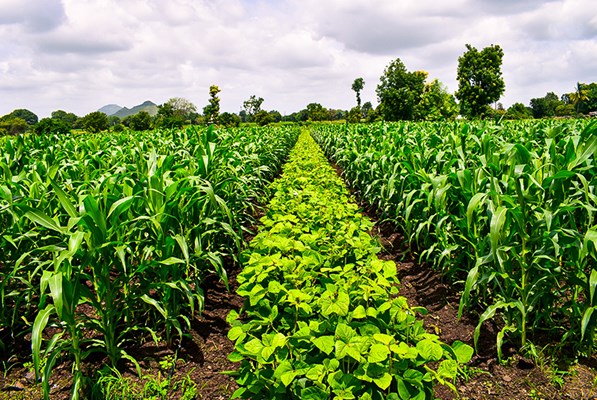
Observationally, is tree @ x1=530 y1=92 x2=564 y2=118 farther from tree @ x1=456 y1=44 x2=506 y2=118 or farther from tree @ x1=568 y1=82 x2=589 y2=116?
tree @ x1=456 y1=44 x2=506 y2=118

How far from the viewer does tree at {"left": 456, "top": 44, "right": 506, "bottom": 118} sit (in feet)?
167

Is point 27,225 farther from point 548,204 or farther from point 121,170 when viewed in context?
point 548,204

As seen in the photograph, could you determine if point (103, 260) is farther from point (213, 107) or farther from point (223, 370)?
point (213, 107)

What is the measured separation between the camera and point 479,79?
5216 cm

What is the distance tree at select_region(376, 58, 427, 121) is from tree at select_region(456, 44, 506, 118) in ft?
32.7

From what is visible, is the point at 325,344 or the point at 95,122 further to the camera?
the point at 95,122

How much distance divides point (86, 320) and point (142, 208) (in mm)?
768

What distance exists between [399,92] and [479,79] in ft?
42.4

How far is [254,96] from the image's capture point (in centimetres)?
9275

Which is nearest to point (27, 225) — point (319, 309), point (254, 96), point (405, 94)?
point (319, 309)

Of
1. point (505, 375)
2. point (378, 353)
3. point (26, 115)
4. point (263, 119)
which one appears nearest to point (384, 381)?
point (378, 353)

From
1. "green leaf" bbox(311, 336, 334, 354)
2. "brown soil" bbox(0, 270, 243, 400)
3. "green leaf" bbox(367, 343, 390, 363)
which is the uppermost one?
"green leaf" bbox(367, 343, 390, 363)

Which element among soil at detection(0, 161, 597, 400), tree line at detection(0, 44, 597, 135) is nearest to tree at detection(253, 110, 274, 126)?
tree line at detection(0, 44, 597, 135)

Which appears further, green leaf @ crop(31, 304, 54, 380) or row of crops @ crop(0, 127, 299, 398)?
row of crops @ crop(0, 127, 299, 398)
